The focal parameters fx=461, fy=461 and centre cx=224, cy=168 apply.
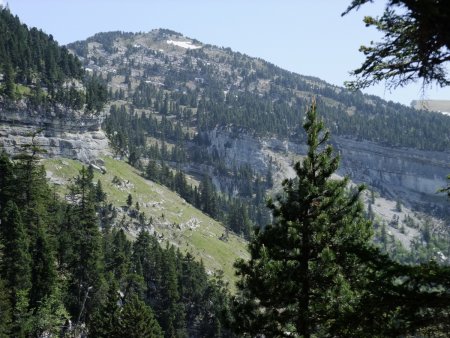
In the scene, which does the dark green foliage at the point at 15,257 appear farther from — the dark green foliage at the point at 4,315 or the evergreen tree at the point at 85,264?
the evergreen tree at the point at 85,264

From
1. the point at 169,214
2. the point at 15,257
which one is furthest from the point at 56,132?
the point at 15,257

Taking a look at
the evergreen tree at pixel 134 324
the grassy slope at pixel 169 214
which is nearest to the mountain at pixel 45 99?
the grassy slope at pixel 169 214

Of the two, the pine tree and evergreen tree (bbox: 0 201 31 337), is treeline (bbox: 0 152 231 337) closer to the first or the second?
evergreen tree (bbox: 0 201 31 337)

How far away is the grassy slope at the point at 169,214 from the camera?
140625mm

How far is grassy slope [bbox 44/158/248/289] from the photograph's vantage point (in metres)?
141

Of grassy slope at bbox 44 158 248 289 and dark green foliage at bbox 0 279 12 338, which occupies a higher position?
dark green foliage at bbox 0 279 12 338

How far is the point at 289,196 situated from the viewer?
2038 centimetres

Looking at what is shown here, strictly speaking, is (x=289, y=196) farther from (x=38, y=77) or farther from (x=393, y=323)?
(x=38, y=77)

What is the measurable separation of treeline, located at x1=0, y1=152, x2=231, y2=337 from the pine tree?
15.2m

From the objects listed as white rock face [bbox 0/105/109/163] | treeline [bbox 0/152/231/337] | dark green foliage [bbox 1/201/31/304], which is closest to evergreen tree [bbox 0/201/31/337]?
dark green foliage [bbox 1/201/31/304]

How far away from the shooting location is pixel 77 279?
221 ft

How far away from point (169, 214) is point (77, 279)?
300 ft

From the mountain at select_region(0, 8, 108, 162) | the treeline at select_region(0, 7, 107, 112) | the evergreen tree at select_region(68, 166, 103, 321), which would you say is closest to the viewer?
the evergreen tree at select_region(68, 166, 103, 321)

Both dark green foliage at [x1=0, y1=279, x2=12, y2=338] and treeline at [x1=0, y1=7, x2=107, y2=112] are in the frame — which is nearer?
dark green foliage at [x1=0, y1=279, x2=12, y2=338]
